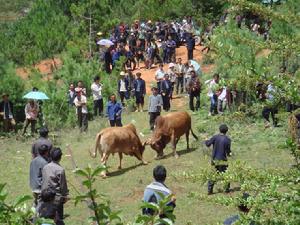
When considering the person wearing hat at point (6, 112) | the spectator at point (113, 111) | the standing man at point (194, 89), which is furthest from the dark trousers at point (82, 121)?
the standing man at point (194, 89)

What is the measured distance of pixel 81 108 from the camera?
19703mm

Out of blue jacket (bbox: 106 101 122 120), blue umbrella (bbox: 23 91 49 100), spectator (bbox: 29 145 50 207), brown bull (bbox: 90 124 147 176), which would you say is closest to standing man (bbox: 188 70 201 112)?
blue jacket (bbox: 106 101 122 120)

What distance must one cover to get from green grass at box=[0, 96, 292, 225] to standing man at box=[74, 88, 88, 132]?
0.29 metres

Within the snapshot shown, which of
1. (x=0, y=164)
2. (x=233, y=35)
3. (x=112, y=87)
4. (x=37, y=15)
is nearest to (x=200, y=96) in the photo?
(x=112, y=87)

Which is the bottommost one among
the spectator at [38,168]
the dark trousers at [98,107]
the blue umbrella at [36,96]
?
the dark trousers at [98,107]

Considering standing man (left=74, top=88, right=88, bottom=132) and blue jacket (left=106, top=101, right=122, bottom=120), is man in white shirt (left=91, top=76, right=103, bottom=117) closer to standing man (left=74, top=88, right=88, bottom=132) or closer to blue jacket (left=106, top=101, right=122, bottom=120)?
standing man (left=74, top=88, right=88, bottom=132)

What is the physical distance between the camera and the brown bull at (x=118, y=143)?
14.9 metres

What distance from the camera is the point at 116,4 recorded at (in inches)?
1608

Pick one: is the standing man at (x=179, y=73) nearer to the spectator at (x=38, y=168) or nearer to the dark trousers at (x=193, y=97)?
the dark trousers at (x=193, y=97)

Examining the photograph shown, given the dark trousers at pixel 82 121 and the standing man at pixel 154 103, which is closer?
the standing man at pixel 154 103

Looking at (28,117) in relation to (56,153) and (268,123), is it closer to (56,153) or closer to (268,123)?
(268,123)

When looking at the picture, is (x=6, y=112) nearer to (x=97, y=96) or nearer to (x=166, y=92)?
(x=97, y=96)

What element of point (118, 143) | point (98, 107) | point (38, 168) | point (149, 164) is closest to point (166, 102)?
point (98, 107)

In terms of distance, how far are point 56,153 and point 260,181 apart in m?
4.95
